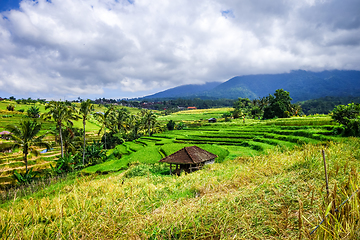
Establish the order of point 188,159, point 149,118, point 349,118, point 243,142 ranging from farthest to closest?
point 149,118
point 243,142
point 349,118
point 188,159

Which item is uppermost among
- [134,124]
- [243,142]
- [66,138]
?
[134,124]

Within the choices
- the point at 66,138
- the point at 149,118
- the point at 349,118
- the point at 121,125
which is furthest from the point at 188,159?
the point at 121,125

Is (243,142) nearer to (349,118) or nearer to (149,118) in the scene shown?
(349,118)

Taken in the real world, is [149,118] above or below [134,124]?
above

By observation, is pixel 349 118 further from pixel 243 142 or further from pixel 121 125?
pixel 121 125

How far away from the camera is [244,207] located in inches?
96.0

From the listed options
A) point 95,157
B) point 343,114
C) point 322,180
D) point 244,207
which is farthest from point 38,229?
point 95,157

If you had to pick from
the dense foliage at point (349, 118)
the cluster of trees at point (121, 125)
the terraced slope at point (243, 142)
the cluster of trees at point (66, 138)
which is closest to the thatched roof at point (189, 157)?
the terraced slope at point (243, 142)

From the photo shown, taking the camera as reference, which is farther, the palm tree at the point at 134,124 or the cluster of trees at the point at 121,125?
the palm tree at the point at 134,124

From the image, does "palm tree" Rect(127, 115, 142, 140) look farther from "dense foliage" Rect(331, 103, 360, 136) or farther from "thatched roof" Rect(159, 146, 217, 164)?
"dense foliage" Rect(331, 103, 360, 136)

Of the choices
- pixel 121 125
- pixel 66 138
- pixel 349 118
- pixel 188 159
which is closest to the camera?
pixel 188 159

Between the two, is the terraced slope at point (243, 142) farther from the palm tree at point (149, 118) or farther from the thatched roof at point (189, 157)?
the palm tree at point (149, 118)

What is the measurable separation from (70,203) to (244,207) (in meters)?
3.11

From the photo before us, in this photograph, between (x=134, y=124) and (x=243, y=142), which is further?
(x=134, y=124)
